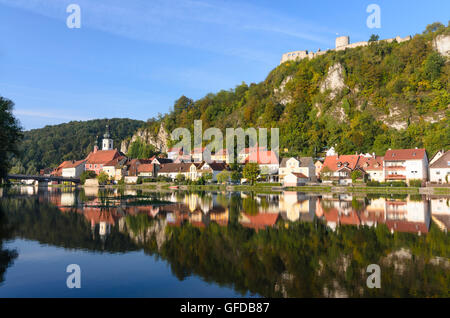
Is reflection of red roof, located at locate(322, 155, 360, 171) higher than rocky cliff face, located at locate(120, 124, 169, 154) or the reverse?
the reverse

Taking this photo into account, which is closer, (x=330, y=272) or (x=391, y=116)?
(x=330, y=272)

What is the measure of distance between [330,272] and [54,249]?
12086mm

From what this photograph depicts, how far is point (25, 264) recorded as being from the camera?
1390cm

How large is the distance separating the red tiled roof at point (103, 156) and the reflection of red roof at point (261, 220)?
293 feet

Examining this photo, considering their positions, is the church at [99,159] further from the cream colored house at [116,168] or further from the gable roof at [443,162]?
the gable roof at [443,162]

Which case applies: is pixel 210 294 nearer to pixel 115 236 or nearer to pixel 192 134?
pixel 115 236

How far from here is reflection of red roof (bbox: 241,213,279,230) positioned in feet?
73.3

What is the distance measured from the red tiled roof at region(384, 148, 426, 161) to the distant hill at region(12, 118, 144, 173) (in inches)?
4559

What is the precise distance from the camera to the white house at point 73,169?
4409 inches

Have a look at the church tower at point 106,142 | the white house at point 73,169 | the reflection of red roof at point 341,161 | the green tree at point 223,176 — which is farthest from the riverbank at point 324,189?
the church tower at point 106,142

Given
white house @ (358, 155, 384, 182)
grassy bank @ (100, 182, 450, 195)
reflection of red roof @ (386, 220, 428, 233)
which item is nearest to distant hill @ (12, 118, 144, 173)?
grassy bank @ (100, 182, 450, 195)

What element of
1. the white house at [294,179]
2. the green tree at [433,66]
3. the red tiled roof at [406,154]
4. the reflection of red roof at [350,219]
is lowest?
the reflection of red roof at [350,219]

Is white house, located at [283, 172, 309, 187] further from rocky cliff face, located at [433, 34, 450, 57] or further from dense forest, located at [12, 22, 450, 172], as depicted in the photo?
rocky cliff face, located at [433, 34, 450, 57]

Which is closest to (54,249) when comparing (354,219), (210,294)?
(210,294)
